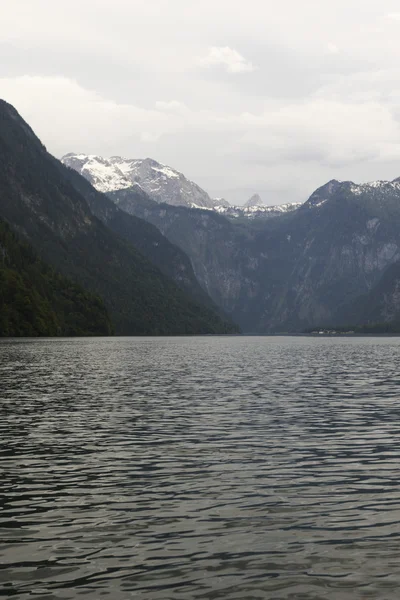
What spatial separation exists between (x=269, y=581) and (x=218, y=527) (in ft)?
15.6

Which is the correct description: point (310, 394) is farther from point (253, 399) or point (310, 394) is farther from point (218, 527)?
point (218, 527)

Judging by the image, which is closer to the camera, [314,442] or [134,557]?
[134,557]

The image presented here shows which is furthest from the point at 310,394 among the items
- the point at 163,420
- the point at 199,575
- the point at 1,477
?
the point at 199,575

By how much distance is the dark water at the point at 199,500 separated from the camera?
1767 centimetres

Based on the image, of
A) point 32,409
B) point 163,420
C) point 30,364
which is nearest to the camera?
point 163,420

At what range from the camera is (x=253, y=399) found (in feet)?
201

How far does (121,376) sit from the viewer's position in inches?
3474

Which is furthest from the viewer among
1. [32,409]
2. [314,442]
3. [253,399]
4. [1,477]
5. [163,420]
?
[253,399]

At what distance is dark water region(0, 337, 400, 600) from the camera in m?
17.7

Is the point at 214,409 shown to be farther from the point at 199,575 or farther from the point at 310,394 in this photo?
the point at 199,575

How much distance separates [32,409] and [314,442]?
930 inches

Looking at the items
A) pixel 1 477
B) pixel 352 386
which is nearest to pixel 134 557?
pixel 1 477

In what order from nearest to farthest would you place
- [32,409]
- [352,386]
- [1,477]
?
[1,477] → [32,409] → [352,386]

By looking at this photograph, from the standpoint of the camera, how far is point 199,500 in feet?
84.1
